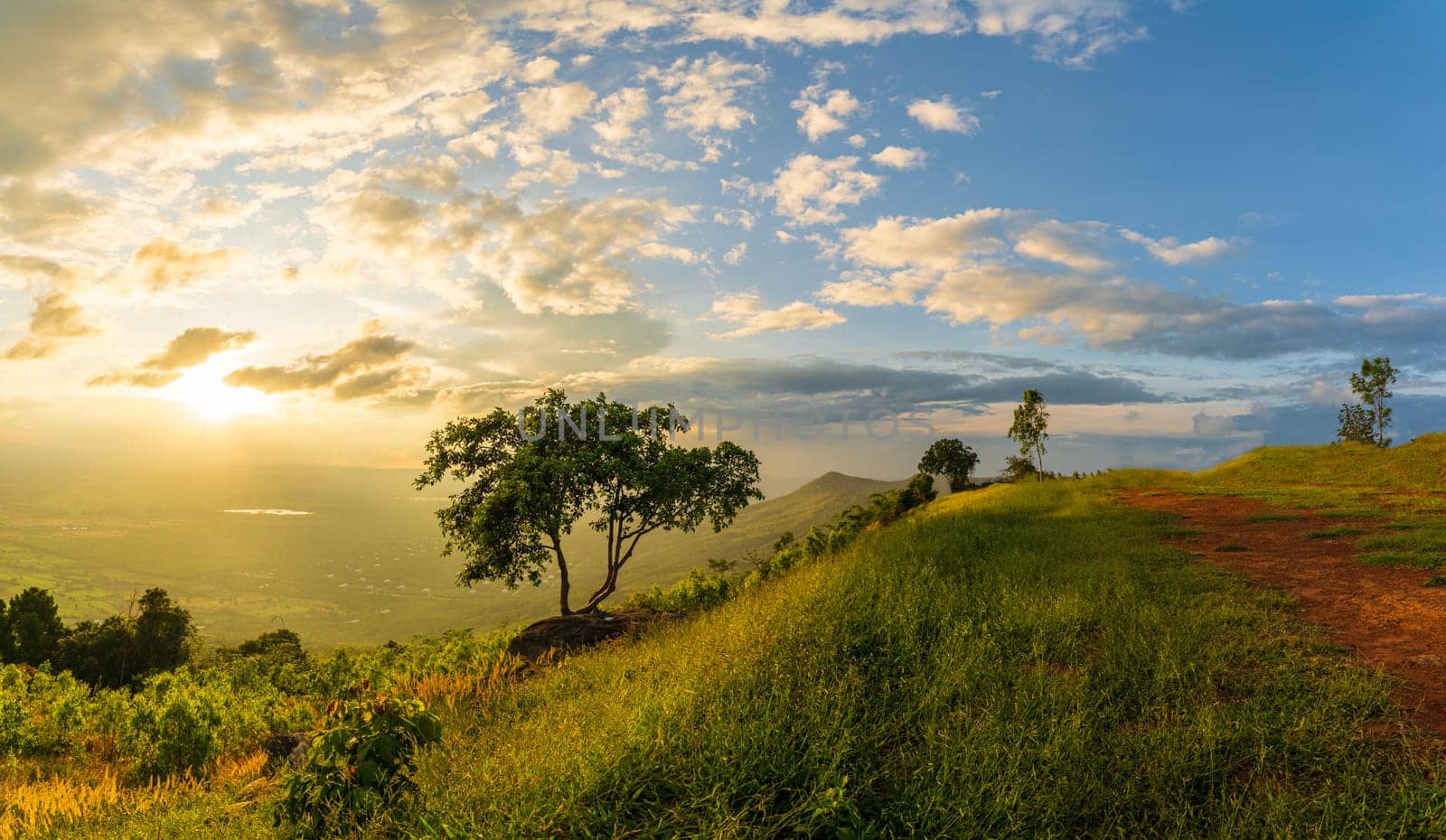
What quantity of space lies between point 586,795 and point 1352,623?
11.5 m

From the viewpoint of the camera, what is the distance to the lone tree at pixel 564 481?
23.2 meters

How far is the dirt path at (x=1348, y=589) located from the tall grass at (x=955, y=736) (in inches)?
22.3

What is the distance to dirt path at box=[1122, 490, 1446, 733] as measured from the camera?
27.4 feet

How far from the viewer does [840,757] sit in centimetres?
601

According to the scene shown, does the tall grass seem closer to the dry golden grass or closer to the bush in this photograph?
the dry golden grass

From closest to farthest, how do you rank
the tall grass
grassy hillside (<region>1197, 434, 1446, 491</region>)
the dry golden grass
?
the tall grass < the dry golden grass < grassy hillside (<region>1197, 434, 1446, 491</region>)

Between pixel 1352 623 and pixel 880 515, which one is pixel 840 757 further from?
pixel 880 515

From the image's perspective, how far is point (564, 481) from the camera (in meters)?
24.0

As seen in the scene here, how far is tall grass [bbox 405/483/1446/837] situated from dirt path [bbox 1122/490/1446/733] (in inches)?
22.3

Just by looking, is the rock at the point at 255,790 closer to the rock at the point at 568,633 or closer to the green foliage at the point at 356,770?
the green foliage at the point at 356,770

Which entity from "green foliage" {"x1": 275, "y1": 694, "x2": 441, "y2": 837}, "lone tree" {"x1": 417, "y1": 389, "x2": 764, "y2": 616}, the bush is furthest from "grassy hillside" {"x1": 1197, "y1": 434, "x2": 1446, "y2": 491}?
the bush

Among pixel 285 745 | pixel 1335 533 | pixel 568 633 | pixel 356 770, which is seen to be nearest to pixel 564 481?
pixel 568 633

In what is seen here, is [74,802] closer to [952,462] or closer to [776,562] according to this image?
[776,562]

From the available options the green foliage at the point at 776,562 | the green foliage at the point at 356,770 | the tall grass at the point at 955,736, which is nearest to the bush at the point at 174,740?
the green foliage at the point at 776,562
